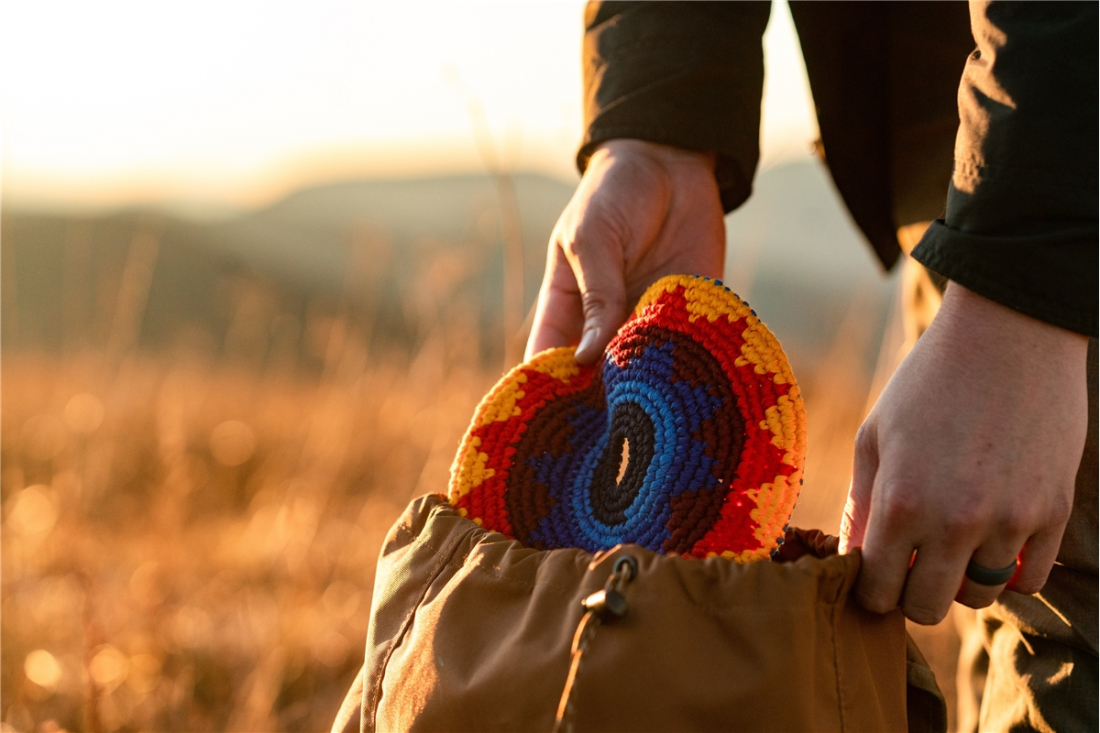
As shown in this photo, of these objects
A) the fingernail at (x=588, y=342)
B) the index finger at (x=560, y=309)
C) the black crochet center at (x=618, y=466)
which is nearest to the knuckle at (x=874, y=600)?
the black crochet center at (x=618, y=466)

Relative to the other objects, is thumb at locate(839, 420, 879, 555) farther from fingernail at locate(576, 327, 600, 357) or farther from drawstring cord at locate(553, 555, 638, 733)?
fingernail at locate(576, 327, 600, 357)

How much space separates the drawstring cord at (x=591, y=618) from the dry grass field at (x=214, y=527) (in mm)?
1137

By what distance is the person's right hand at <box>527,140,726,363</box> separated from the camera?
1.11 m

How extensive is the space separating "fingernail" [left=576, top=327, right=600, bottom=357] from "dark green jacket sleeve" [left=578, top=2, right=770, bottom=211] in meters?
0.31

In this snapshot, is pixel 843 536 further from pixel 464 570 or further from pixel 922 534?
pixel 464 570

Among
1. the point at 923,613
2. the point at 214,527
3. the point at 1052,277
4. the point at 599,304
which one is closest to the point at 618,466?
the point at 599,304

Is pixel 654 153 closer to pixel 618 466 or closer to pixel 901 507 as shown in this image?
pixel 618 466

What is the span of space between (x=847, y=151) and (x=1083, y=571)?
2.19 ft

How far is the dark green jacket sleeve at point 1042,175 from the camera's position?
696 millimetres

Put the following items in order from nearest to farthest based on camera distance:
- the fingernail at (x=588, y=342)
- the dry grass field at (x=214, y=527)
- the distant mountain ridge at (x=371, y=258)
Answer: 1. the fingernail at (x=588, y=342)
2. the dry grass field at (x=214, y=527)
3. the distant mountain ridge at (x=371, y=258)

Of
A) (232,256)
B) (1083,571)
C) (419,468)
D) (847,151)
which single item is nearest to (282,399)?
(419,468)

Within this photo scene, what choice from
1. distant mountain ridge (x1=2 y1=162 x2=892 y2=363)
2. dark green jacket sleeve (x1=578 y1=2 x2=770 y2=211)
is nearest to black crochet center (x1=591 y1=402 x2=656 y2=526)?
dark green jacket sleeve (x1=578 y1=2 x2=770 y2=211)

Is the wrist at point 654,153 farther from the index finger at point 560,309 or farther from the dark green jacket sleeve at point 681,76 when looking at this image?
the index finger at point 560,309

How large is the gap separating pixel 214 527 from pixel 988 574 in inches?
115
